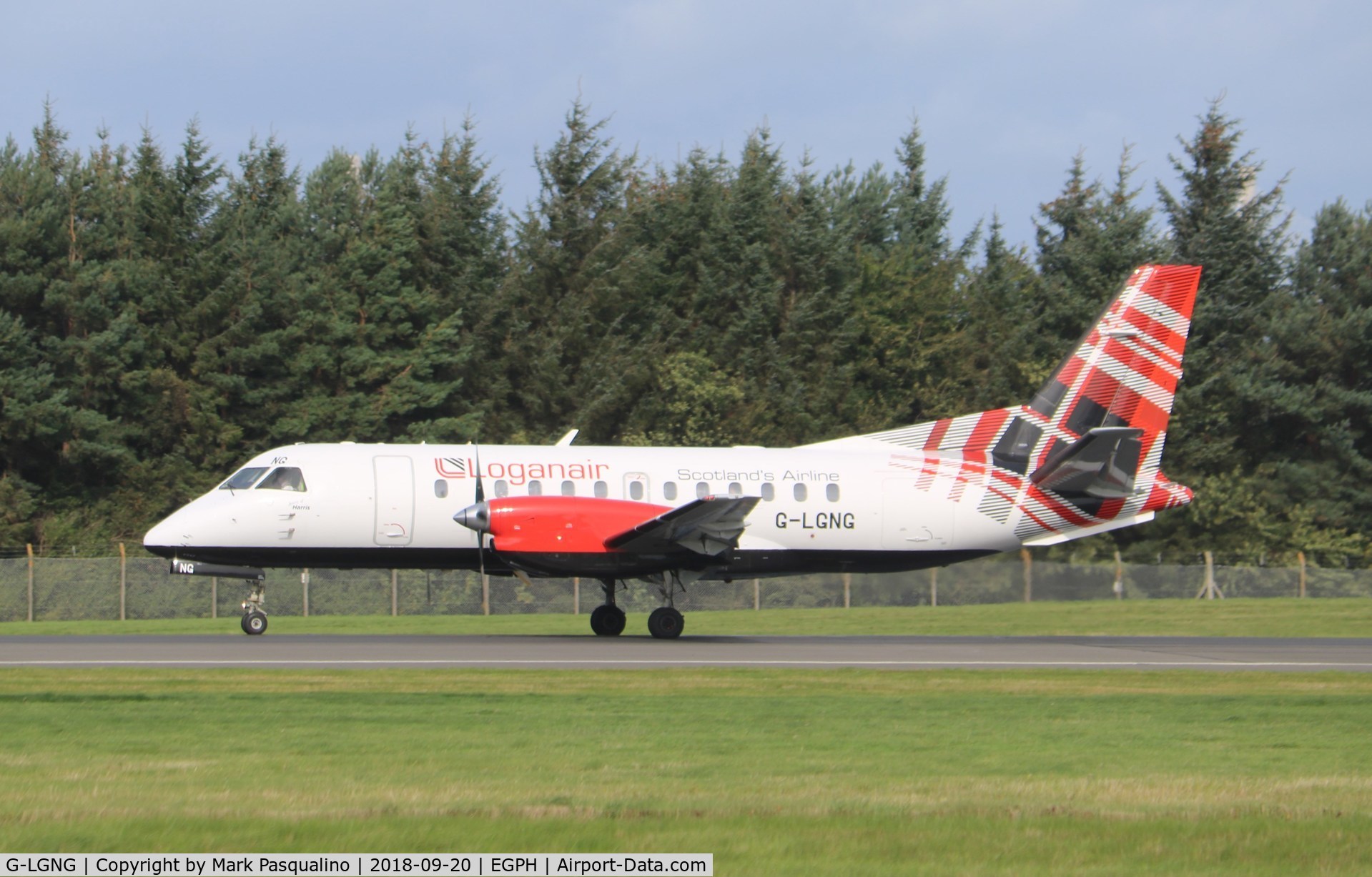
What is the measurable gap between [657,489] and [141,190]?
96.1 ft

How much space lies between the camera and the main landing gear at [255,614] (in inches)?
892

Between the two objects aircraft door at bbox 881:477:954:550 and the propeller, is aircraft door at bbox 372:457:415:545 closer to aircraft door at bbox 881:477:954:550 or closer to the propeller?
the propeller

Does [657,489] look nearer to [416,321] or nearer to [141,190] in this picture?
[416,321]

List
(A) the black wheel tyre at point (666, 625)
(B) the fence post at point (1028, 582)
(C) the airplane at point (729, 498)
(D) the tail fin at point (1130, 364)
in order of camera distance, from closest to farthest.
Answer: (C) the airplane at point (729, 498) < (A) the black wheel tyre at point (666, 625) < (D) the tail fin at point (1130, 364) < (B) the fence post at point (1028, 582)

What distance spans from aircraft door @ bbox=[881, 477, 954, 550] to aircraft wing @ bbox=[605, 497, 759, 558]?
3.21m

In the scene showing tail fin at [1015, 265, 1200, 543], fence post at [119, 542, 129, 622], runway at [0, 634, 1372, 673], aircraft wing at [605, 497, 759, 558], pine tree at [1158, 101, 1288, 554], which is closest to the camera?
runway at [0, 634, 1372, 673]

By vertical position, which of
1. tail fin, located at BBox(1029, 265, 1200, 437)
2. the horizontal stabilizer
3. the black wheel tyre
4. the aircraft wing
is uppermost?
tail fin, located at BBox(1029, 265, 1200, 437)

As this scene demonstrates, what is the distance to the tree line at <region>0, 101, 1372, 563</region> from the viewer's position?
4166 cm

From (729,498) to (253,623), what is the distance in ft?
25.0

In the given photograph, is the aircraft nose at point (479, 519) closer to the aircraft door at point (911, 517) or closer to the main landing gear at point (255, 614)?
the main landing gear at point (255, 614)

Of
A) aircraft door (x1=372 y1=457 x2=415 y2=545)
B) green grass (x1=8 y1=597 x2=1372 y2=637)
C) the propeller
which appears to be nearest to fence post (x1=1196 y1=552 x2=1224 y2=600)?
green grass (x1=8 y1=597 x2=1372 y2=637)

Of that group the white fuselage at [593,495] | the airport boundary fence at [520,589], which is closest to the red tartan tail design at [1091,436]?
the white fuselage at [593,495]

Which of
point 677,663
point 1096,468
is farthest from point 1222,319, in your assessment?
point 677,663

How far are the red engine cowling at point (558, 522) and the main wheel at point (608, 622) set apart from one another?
94.1 inches
